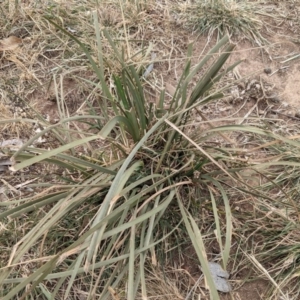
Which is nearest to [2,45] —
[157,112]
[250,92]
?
[157,112]

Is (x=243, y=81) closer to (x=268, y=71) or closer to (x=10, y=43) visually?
(x=268, y=71)

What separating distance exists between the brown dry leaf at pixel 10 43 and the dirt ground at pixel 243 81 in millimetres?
42

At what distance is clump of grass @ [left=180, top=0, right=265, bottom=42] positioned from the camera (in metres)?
2.49

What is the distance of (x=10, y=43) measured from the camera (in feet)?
8.19

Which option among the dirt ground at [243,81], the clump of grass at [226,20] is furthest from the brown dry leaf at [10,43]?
the clump of grass at [226,20]

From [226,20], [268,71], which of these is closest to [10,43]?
[226,20]

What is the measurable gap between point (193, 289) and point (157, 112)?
70 centimetres

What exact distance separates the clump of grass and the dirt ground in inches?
2.0

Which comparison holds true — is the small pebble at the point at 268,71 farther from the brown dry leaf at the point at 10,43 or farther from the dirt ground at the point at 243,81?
the brown dry leaf at the point at 10,43

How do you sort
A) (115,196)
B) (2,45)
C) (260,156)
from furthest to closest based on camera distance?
(2,45) → (260,156) → (115,196)

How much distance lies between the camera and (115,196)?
1289 millimetres

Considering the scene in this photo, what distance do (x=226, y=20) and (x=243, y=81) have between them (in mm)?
410

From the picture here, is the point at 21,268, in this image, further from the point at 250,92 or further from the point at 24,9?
the point at 24,9

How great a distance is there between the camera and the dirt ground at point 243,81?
7.34 ft
